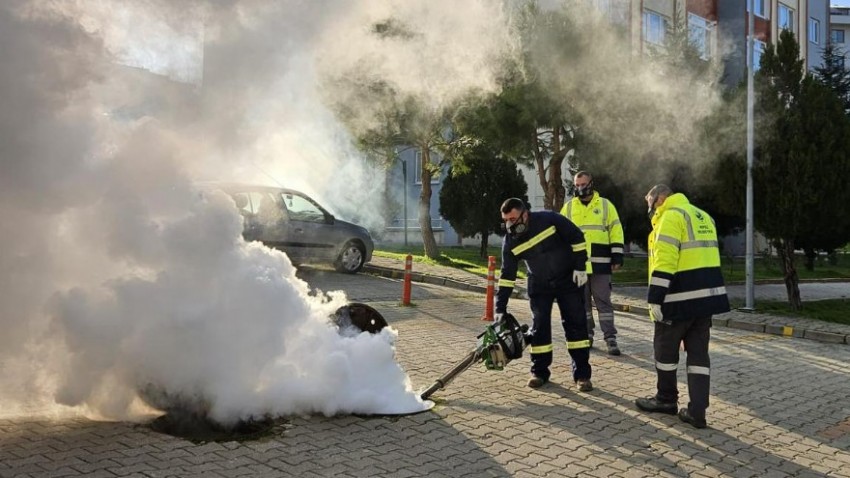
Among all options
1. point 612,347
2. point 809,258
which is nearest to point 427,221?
point 809,258

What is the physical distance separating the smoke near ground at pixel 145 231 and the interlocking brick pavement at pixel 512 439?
0.33 metres

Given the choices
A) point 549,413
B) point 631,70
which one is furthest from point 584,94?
point 549,413

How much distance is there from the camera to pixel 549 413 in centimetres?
562

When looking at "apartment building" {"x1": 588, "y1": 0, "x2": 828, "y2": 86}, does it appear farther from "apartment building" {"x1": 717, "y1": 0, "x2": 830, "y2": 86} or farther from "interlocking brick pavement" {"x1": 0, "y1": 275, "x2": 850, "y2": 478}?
"interlocking brick pavement" {"x1": 0, "y1": 275, "x2": 850, "y2": 478}

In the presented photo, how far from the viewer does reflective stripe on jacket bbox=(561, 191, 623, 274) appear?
26.4 ft

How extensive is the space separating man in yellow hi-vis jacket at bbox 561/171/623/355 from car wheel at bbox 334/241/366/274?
7264mm

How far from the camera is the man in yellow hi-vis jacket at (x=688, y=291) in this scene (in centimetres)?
540

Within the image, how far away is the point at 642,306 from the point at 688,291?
22.7 ft

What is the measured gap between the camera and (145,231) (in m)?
4.64

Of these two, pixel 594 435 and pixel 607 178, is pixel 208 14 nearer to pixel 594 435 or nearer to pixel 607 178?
pixel 594 435

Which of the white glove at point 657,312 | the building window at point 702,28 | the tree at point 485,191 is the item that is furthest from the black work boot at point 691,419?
the building window at point 702,28

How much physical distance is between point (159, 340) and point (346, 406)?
4.51 ft

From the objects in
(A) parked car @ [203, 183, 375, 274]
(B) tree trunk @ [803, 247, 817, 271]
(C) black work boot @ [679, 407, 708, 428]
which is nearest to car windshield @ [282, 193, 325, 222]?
(A) parked car @ [203, 183, 375, 274]

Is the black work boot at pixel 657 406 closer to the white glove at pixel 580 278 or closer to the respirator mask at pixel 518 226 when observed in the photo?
the white glove at pixel 580 278
